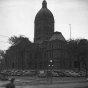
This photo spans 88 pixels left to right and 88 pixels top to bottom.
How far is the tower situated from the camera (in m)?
99.3

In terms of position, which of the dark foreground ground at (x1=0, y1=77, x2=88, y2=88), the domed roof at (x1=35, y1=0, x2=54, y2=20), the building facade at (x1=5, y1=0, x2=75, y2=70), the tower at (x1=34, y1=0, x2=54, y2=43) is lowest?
the dark foreground ground at (x1=0, y1=77, x2=88, y2=88)

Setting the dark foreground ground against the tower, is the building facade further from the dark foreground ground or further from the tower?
the dark foreground ground

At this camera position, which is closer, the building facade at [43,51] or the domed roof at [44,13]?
the building facade at [43,51]

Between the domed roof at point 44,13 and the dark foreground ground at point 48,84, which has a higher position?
the domed roof at point 44,13

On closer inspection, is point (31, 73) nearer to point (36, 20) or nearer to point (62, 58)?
point (62, 58)

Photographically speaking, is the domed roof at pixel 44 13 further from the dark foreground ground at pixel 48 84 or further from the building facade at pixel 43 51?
the dark foreground ground at pixel 48 84

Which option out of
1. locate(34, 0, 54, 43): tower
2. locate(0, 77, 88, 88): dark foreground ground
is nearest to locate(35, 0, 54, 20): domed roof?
locate(34, 0, 54, 43): tower

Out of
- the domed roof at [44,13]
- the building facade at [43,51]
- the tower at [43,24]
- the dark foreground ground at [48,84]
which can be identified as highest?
the domed roof at [44,13]

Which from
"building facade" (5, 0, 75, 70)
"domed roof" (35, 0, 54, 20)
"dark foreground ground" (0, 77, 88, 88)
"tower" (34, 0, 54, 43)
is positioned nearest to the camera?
"dark foreground ground" (0, 77, 88, 88)

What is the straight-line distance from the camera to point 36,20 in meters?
103

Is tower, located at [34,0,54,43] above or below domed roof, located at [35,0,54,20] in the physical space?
below

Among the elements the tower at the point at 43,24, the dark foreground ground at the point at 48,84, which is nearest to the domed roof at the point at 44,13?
the tower at the point at 43,24

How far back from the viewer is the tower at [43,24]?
3910 inches

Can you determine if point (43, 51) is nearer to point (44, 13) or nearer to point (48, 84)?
point (44, 13)
